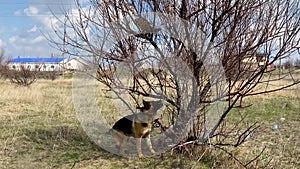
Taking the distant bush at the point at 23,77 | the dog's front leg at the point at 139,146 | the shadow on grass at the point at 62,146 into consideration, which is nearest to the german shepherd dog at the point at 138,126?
the dog's front leg at the point at 139,146

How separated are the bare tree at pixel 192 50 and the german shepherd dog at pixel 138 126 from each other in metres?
0.27

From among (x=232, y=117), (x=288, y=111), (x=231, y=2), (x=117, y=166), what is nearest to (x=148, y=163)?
(x=117, y=166)

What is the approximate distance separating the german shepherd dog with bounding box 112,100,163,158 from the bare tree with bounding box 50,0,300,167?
0.89 feet

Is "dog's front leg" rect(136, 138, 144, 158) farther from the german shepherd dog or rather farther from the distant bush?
the distant bush

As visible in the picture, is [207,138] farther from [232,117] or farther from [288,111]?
[288,111]

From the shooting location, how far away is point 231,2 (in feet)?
12.1

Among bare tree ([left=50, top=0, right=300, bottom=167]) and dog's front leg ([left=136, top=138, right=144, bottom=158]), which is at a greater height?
bare tree ([left=50, top=0, right=300, bottom=167])

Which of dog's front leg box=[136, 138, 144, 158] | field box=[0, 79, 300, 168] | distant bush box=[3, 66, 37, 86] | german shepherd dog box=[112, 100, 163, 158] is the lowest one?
field box=[0, 79, 300, 168]

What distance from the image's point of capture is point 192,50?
3.99m

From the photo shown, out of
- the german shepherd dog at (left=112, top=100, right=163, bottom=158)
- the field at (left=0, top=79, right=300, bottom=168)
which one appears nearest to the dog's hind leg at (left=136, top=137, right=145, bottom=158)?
the german shepherd dog at (left=112, top=100, right=163, bottom=158)

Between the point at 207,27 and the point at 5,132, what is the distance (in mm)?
4454

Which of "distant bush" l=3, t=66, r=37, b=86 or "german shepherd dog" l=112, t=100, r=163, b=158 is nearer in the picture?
"german shepherd dog" l=112, t=100, r=163, b=158

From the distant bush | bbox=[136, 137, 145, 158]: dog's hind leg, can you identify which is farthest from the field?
the distant bush

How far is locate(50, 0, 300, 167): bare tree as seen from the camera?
12.5 feet
